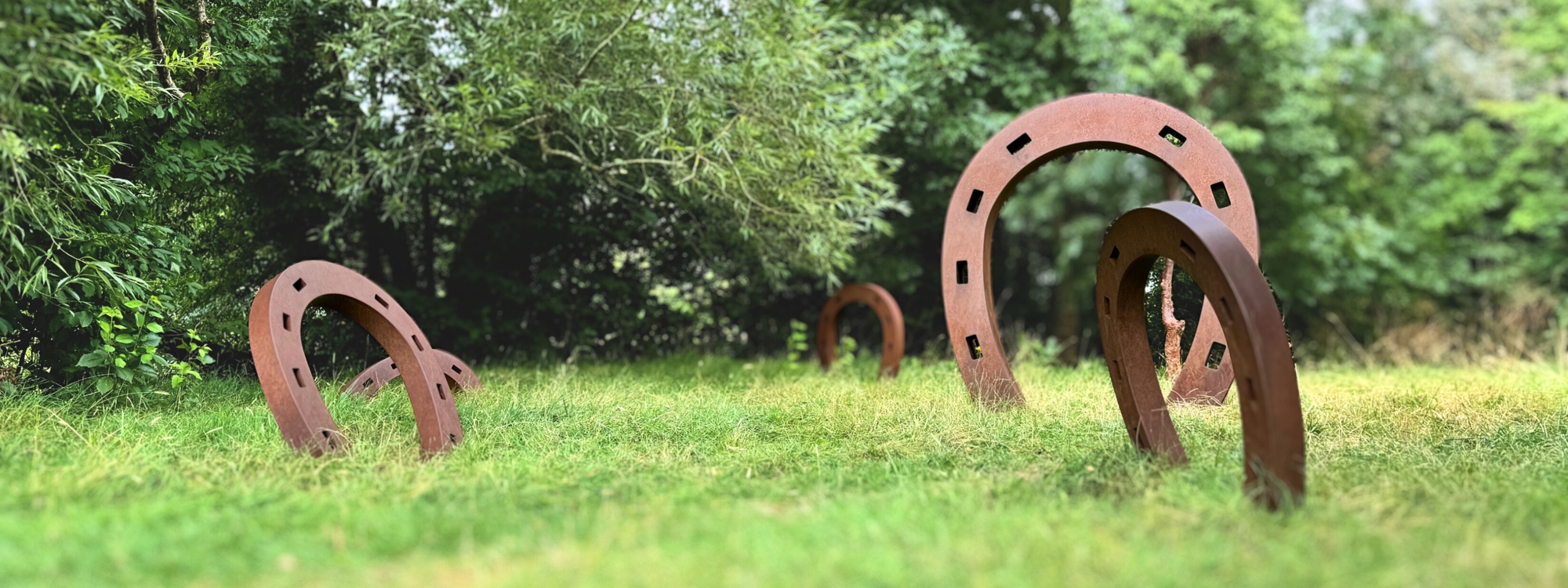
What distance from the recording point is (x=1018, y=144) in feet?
22.3

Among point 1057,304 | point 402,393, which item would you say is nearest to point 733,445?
point 402,393

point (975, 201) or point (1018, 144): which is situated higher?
point (1018, 144)

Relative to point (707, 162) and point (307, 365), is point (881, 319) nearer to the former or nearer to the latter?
point (707, 162)

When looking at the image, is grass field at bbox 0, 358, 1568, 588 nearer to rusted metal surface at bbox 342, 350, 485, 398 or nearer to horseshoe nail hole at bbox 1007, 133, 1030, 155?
rusted metal surface at bbox 342, 350, 485, 398

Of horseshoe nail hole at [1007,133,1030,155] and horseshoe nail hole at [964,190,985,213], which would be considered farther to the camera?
horseshoe nail hole at [964,190,985,213]

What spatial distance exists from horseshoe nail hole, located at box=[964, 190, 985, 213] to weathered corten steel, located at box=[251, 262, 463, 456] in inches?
134

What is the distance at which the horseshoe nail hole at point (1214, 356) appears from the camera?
616 cm

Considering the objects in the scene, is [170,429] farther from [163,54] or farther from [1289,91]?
[1289,91]

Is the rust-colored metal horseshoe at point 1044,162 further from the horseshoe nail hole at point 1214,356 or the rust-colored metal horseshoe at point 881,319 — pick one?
the rust-colored metal horseshoe at point 881,319

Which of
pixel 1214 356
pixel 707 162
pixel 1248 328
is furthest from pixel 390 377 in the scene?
pixel 1248 328

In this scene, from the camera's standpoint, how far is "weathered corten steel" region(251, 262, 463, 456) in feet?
15.0

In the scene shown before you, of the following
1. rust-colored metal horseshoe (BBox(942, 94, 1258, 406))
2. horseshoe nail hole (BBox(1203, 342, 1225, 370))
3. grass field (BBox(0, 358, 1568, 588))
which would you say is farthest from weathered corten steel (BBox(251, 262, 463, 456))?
horseshoe nail hole (BBox(1203, 342, 1225, 370))

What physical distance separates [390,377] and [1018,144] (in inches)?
162

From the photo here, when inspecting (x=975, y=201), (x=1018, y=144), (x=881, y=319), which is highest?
(x=1018, y=144)
